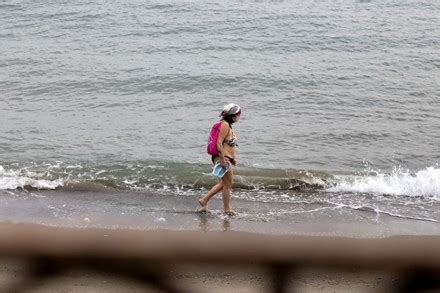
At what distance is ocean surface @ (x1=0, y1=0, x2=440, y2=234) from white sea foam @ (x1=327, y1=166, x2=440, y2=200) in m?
0.03

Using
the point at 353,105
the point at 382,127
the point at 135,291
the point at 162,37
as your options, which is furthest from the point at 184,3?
the point at 135,291

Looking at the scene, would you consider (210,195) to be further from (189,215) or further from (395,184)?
(395,184)

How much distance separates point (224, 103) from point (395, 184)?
5.24 metres

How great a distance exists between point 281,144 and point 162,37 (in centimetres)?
874

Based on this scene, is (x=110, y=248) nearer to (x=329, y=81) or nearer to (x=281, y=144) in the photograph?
(x=281, y=144)

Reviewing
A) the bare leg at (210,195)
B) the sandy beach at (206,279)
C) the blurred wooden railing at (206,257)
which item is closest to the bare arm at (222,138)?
the bare leg at (210,195)

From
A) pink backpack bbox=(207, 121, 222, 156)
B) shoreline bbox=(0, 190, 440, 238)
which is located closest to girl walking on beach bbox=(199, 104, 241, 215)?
pink backpack bbox=(207, 121, 222, 156)

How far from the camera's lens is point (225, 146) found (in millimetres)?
6840

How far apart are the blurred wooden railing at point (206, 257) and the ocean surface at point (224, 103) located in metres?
5.47

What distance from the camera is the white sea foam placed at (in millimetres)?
8492

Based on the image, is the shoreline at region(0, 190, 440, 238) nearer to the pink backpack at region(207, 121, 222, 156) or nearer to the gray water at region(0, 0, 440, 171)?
the pink backpack at region(207, 121, 222, 156)

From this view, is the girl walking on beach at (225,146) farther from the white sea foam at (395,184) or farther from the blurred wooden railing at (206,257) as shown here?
the blurred wooden railing at (206,257)

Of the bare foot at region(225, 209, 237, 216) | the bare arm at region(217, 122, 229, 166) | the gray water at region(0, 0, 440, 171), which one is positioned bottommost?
the gray water at region(0, 0, 440, 171)

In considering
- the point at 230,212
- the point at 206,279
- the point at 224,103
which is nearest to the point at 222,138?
the point at 230,212
